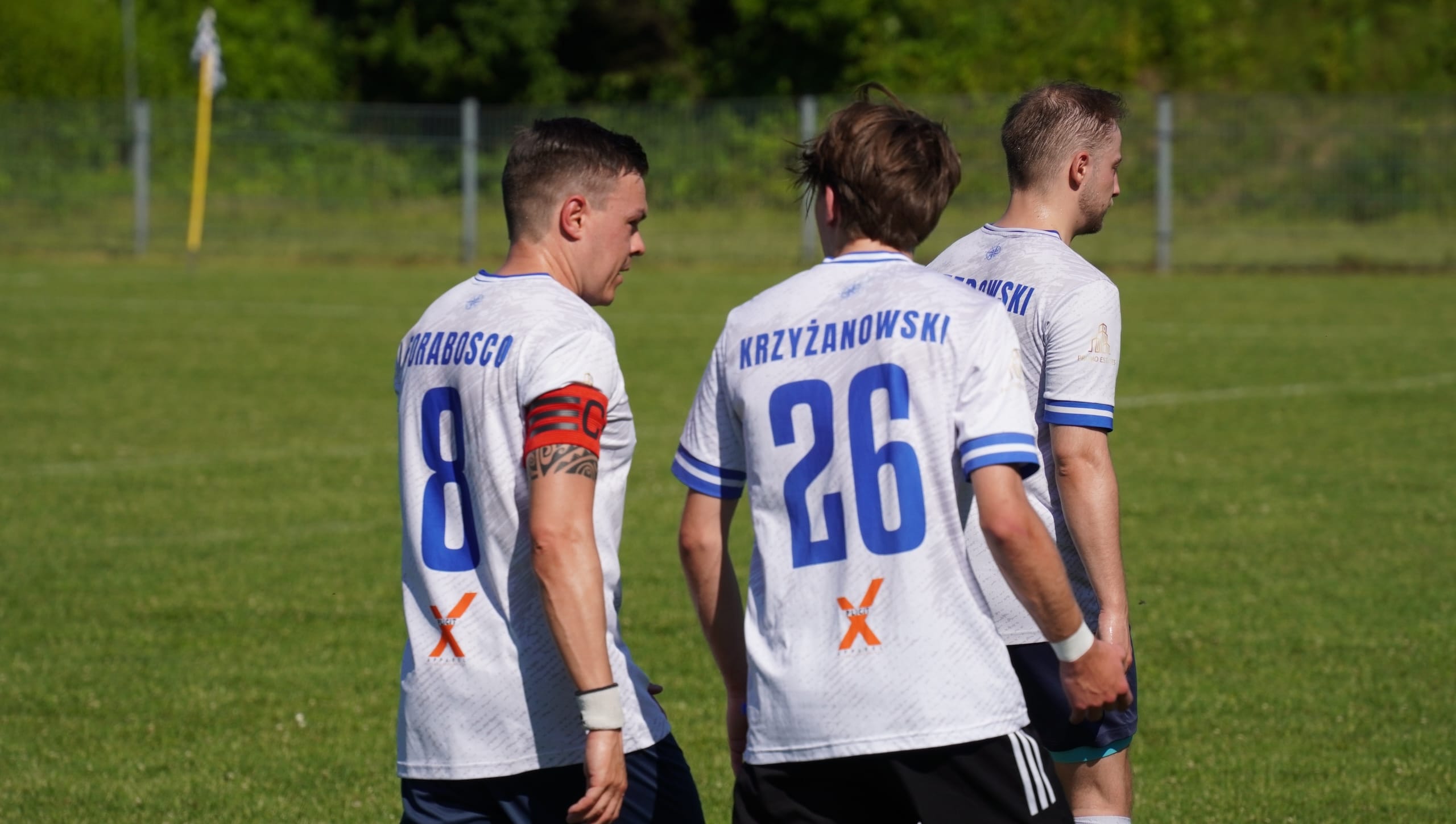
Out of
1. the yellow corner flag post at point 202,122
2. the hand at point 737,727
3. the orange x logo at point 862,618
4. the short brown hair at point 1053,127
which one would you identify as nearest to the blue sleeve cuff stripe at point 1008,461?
the orange x logo at point 862,618

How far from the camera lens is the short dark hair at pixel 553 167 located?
342 centimetres

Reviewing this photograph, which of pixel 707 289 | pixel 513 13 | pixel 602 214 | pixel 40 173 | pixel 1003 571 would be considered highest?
pixel 513 13

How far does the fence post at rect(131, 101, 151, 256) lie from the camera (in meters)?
31.8

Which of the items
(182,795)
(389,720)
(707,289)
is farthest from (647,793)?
(707,289)

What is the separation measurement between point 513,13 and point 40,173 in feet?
68.8

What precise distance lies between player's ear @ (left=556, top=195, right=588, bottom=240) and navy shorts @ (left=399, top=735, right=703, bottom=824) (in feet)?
3.29

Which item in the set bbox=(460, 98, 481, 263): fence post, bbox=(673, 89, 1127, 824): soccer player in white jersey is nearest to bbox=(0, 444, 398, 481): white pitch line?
bbox=(673, 89, 1127, 824): soccer player in white jersey

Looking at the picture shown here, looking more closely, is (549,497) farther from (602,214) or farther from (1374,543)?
(1374,543)

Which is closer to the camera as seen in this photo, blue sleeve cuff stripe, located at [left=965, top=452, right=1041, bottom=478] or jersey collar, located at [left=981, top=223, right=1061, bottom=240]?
blue sleeve cuff stripe, located at [left=965, top=452, right=1041, bottom=478]

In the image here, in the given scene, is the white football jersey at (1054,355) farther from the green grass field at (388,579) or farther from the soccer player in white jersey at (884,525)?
the green grass field at (388,579)

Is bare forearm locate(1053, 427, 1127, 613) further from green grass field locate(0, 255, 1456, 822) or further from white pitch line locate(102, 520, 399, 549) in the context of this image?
white pitch line locate(102, 520, 399, 549)

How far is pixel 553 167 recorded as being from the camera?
3.42 metres

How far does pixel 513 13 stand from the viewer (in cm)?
5112

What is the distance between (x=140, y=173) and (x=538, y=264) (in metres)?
30.4
